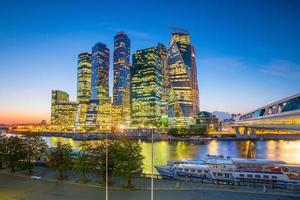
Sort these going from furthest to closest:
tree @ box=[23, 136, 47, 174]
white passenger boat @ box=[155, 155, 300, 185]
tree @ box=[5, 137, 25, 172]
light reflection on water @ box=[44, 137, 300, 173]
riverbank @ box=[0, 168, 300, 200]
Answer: light reflection on water @ box=[44, 137, 300, 173], tree @ box=[23, 136, 47, 174], tree @ box=[5, 137, 25, 172], white passenger boat @ box=[155, 155, 300, 185], riverbank @ box=[0, 168, 300, 200]

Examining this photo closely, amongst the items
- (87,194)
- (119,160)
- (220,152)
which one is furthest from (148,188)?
(220,152)

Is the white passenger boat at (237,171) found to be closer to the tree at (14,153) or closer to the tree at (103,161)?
the tree at (103,161)

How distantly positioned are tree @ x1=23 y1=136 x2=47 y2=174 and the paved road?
9.35 metres

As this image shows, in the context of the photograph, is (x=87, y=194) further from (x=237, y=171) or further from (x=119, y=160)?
(x=237, y=171)

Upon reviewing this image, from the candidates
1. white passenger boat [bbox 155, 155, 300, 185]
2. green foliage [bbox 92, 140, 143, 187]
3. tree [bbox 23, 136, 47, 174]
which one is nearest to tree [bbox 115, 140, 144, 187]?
green foliage [bbox 92, 140, 143, 187]

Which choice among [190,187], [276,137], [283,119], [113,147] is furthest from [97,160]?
[276,137]

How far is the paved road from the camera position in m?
24.6

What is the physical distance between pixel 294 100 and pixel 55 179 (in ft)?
147

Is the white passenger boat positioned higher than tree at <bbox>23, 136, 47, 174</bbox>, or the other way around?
tree at <bbox>23, 136, 47, 174</bbox>

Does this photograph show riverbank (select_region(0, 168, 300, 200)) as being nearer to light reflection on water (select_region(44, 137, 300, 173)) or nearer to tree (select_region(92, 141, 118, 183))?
tree (select_region(92, 141, 118, 183))

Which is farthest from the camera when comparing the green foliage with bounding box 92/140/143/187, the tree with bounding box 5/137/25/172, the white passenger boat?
the tree with bounding box 5/137/25/172

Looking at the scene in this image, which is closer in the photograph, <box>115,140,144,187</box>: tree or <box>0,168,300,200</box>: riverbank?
<box>0,168,300,200</box>: riverbank

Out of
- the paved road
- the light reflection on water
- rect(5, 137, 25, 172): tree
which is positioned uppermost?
rect(5, 137, 25, 172): tree

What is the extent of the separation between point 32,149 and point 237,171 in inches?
1134
